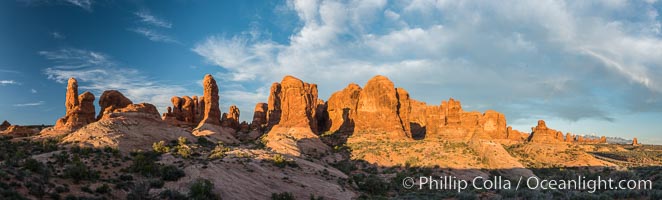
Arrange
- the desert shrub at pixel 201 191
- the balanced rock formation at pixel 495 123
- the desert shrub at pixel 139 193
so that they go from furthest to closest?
the balanced rock formation at pixel 495 123, the desert shrub at pixel 201 191, the desert shrub at pixel 139 193

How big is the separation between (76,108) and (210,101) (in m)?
23.1

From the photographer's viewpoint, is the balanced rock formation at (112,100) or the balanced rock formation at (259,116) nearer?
the balanced rock formation at (112,100)

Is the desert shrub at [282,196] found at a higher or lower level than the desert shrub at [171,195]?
lower

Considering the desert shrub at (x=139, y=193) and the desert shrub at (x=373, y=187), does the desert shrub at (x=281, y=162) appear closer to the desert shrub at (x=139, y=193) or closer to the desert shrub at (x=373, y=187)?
the desert shrub at (x=373, y=187)

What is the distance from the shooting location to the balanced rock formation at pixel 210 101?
2746 inches

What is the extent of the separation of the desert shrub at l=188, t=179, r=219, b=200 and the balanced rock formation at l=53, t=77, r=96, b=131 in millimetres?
39923

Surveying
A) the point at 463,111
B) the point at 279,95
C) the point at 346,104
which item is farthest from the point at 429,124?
the point at 279,95

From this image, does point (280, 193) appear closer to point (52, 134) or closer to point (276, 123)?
point (52, 134)

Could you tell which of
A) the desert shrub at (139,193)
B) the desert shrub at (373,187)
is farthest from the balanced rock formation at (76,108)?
the desert shrub at (373,187)

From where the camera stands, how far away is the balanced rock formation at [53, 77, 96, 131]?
5128 cm

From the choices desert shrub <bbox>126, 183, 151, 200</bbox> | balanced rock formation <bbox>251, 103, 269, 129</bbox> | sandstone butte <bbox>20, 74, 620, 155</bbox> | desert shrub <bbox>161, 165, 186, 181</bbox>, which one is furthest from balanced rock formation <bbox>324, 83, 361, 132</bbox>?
desert shrub <bbox>126, 183, 151, 200</bbox>

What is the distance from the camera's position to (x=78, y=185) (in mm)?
21203

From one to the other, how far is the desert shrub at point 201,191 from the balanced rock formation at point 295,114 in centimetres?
3213

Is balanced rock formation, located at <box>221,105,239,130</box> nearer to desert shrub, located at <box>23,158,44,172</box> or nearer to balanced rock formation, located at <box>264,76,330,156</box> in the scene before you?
balanced rock formation, located at <box>264,76,330,156</box>
